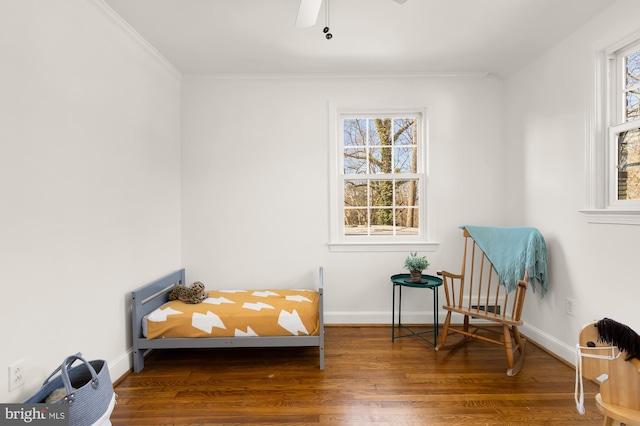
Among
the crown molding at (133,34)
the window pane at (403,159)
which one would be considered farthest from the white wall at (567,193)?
the crown molding at (133,34)

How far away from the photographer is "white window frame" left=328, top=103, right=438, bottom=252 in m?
3.37

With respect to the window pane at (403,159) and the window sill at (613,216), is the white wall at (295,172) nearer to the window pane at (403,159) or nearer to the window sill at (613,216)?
the window pane at (403,159)

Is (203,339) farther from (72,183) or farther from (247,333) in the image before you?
(72,183)

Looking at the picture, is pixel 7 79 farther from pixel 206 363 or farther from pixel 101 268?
pixel 206 363

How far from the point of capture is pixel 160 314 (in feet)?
8.34

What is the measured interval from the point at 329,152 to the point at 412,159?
33.9 inches

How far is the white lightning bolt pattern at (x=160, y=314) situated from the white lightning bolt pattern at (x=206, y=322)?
0.51ft

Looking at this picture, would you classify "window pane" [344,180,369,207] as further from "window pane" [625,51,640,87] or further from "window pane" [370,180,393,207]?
"window pane" [625,51,640,87]

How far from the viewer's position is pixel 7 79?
5.19 ft

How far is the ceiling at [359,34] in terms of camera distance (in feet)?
7.36

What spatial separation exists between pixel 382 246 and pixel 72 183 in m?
2.53

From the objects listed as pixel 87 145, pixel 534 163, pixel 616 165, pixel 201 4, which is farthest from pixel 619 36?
pixel 87 145

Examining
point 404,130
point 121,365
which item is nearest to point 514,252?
point 404,130

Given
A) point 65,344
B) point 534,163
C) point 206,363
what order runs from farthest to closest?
point 534,163 → point 206,363 → point 65,344
